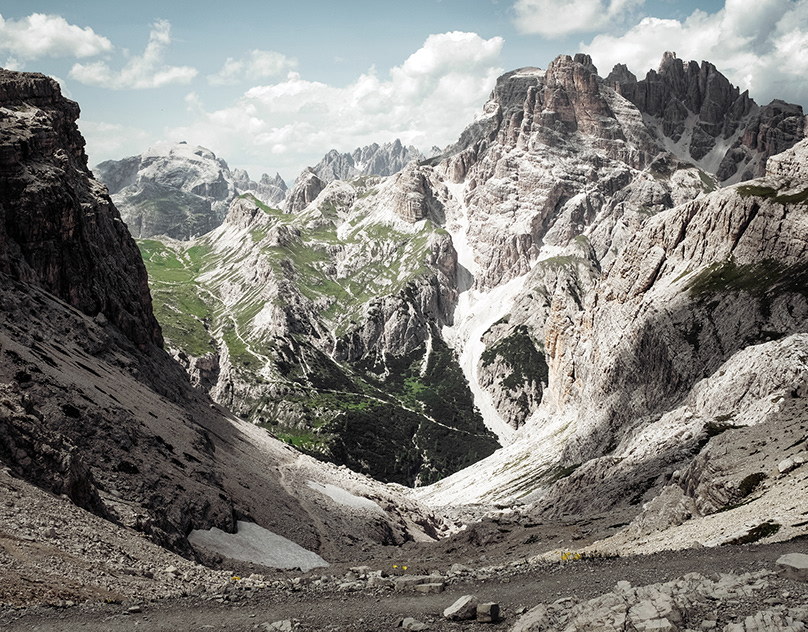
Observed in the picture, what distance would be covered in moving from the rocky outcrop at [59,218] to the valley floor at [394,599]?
324 feet

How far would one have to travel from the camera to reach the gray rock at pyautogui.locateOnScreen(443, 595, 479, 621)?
2689 cm

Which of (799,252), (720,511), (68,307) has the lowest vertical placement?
(720,511)

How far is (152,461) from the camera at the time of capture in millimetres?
83562

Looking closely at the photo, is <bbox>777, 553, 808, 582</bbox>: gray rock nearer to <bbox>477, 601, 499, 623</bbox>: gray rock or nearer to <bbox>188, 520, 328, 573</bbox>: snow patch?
<bbox>477, 601, 499, 623</bbox>: gray rock

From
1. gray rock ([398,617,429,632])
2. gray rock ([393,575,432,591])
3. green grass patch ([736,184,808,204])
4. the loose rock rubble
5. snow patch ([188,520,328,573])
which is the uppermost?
green grass patch ([736,184,808,204])

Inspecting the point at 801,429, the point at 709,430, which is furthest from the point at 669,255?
the point at 801,429

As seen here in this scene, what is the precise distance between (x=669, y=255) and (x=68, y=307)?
464 feet

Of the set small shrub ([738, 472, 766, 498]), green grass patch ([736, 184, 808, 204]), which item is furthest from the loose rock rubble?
green grass patch ([736, 184, 808, 204])

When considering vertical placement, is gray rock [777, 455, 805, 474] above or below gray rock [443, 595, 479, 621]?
above

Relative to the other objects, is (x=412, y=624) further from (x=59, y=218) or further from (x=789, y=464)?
(x=59, y=218)

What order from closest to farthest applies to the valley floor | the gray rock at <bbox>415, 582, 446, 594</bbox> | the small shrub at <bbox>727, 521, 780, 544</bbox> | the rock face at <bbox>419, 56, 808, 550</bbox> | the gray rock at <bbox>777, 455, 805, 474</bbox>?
the valley floor → the gray rock at <bbox>415, 582, 446, 594</bbox> → the small shrub at <bbox>727, 521, 780, 544</bbox> → the gray rock at <bbox>777, 455, 805, 474</bbox> → the rock face at <bbox>419, 56, 808, 550</bbox>

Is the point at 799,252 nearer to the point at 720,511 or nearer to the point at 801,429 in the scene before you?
the point at 801,429

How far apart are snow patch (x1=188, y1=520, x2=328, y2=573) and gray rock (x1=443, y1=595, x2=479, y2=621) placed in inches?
2150

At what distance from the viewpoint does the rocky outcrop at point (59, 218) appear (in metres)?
120
